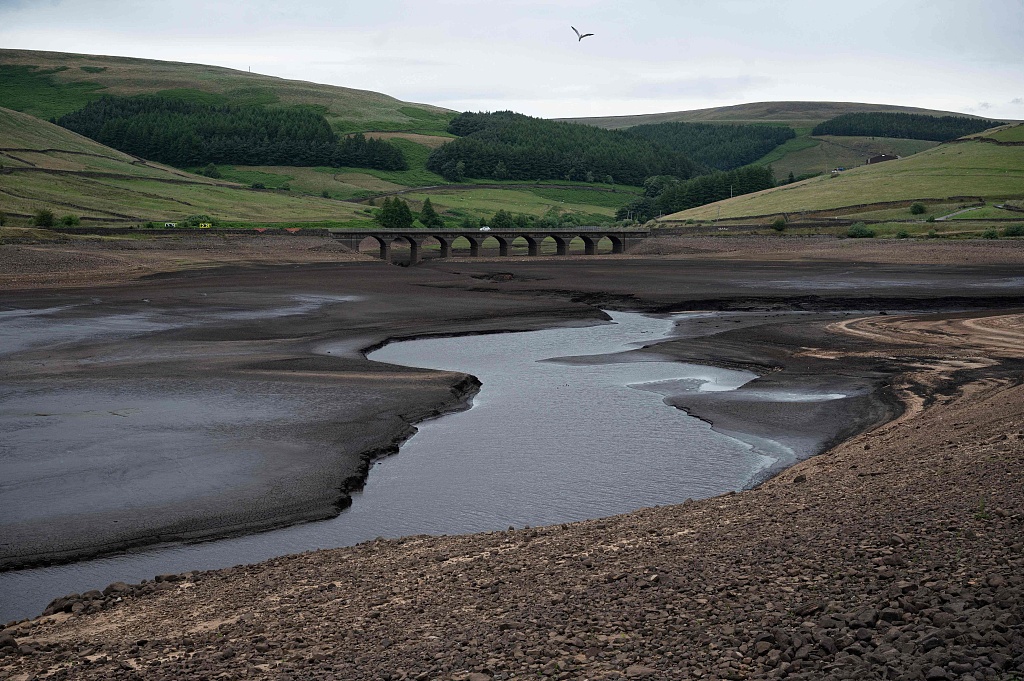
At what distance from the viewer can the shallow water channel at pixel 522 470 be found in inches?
642

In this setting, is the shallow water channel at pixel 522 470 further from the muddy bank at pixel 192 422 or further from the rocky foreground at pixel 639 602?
the rocky foreground at pixel 639 602

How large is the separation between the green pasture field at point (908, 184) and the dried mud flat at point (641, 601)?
139282mm

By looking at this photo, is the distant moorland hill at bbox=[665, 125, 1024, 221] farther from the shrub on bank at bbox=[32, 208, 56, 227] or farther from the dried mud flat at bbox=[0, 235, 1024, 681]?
the dried mud flat at bbox=[0, 235, 1024, 681]

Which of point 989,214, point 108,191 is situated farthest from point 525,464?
point 108,191

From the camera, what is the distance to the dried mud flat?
9578 millimetres

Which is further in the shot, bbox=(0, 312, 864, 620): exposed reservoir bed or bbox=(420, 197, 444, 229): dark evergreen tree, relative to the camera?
bbox=(420, 197, 444, 229): dark evergreen tree

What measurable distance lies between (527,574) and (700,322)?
125 ft

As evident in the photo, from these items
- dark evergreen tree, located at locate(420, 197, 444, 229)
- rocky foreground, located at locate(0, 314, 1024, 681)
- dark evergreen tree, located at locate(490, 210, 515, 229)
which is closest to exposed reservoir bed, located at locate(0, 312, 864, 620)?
rocky foreground, located at locate(0, 314, 1024, 681)

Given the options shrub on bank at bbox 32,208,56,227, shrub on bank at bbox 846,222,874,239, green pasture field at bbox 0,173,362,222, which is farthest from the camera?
green pasture field at bbox 0,173,362,222

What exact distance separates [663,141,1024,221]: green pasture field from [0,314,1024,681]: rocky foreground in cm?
13908

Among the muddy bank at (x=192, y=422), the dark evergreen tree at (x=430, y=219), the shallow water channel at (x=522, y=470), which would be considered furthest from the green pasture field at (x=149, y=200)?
the shallow water channel at (x=522, y=470)

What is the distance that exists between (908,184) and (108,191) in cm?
11973

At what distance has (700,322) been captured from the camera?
50031 millimetres

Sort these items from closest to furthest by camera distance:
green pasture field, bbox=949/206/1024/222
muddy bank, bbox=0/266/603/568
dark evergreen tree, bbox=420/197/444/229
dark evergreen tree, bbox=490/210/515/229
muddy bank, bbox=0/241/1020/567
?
muddy bank, bbox=0/266/603/568
muddy bank, bbox=0/241/1020/567
green pasture field, bbox=949/206/1024/222
dark evergreen tree, bbox=490/210/515/229
dark evergreen tree, bbox=420/197/444/229
